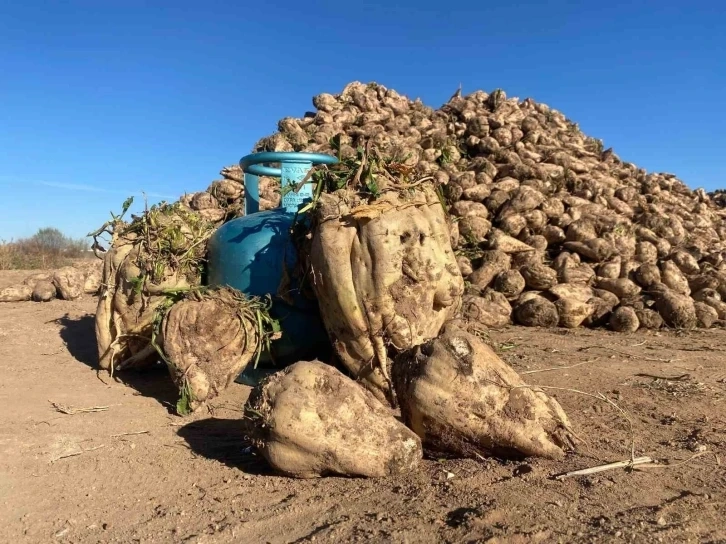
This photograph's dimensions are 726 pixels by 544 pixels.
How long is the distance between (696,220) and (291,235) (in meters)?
8.07

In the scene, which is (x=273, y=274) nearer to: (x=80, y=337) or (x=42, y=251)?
(x=80, y=337)

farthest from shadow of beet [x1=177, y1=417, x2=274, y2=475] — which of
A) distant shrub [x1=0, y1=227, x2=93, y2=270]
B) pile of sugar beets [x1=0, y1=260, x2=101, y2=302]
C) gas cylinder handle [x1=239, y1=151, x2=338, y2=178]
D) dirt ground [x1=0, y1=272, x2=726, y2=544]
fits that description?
distant shrub [x1=0, y1=227, x2=93, y2=270]

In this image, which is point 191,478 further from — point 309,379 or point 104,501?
point 309,379

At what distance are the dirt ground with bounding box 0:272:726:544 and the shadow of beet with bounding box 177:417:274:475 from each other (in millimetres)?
A: 11

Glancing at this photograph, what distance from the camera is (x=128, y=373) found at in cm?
439

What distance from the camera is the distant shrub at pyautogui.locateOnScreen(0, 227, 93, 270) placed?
47.5 ft

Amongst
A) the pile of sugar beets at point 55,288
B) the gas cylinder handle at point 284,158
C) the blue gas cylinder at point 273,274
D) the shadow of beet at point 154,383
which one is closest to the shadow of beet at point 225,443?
the shadow of beet at point 154,383

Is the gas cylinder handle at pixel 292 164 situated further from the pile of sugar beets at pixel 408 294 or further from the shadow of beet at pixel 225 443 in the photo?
the shadow of beet at pixel 225 443

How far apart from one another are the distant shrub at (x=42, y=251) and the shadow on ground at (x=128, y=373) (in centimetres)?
971

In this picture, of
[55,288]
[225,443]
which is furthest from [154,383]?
[55,288]

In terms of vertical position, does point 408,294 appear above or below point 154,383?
above

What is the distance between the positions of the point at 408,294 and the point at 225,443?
1267 millimetres

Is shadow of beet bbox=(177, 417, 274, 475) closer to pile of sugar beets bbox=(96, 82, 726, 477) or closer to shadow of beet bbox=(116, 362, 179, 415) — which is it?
pile of sugar beets bbox=(96, 82, 726, 477)

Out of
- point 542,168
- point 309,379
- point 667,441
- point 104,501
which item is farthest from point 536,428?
point 542,168
